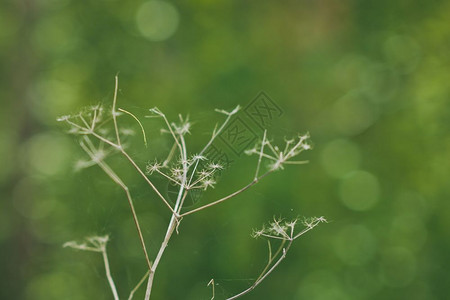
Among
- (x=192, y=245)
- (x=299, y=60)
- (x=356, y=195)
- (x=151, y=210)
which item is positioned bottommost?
(x=356, y=195)

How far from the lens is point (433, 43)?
3.78 metres

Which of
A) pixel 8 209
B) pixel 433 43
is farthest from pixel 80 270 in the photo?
pixel 433 43

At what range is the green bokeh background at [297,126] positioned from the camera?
138 inches

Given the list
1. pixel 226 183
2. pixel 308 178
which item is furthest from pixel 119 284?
pixel 308 178

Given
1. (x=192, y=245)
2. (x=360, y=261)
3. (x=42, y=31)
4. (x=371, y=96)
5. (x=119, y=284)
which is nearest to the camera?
(x=119, y=284)

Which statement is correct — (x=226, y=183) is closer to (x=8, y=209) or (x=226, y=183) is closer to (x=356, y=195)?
(x=356, y=195)

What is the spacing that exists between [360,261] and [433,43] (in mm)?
1573

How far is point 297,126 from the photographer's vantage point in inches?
154

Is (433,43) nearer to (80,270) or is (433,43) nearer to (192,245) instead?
(192,245)

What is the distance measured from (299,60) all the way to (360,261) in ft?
4.97

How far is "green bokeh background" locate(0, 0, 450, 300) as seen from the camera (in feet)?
11.5

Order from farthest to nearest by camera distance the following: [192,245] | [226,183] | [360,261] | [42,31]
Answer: [42,31], [360,261], [226,183], [192,245]

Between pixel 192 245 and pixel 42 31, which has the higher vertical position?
pixel 42 31

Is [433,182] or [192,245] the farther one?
[433,182]
